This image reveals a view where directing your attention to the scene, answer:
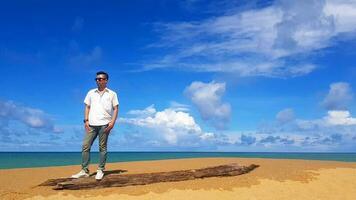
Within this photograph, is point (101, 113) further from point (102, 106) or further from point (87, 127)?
point (87, 127)

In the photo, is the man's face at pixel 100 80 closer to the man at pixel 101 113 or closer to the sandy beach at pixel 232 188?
the man at pixel 101 113

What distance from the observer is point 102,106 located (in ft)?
38.7

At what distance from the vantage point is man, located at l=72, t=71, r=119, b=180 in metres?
11.8

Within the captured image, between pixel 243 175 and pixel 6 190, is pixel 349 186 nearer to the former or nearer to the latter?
pixel 243 175

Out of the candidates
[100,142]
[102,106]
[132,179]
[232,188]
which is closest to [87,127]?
[100,142]

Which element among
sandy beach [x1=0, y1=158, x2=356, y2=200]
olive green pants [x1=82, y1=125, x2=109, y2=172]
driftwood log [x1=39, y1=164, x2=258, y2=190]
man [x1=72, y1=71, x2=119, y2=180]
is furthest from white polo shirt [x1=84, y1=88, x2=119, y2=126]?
sandy beach [x1=0, y1=158, x2=356, y2=200]

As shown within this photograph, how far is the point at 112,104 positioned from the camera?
39.1 feet

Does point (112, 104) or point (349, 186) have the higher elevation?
point (112, 104)

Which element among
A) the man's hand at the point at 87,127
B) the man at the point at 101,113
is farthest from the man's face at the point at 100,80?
the man's hand at the point at 87,127

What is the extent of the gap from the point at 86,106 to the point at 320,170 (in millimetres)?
8240

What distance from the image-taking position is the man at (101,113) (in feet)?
38.8

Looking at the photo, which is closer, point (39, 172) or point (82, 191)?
point (82, 191)

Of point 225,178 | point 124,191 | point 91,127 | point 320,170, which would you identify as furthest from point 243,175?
point 91,127

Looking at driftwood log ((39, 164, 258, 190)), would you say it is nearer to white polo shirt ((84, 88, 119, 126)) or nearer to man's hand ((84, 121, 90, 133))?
man's hand ((84, 121, 90, 133))
